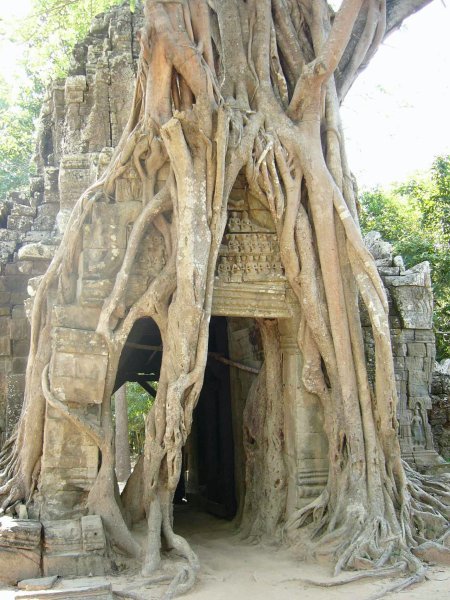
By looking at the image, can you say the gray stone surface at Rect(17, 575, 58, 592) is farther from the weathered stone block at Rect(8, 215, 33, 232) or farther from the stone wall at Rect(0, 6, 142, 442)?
the weathered stone block at Rect(8, 215, 33, 232)

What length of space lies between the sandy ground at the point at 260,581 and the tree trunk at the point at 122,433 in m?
7.07

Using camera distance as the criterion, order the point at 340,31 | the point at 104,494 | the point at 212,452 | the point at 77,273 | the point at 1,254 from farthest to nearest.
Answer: the point at 212,452 → the point at 1,254 → the point at 340,31 → the point at 77,273 → the point at 104,494

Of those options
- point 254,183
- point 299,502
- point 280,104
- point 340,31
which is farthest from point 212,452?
point 340,31

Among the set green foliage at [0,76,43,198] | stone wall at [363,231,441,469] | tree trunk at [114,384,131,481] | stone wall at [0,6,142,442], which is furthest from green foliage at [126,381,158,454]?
stone wall at [363,231,441,469]

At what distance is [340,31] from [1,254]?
443cm

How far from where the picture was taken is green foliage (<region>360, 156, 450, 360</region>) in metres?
10.7

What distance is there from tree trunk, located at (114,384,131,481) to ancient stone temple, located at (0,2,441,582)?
330cm

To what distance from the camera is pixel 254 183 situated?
19.7 ft

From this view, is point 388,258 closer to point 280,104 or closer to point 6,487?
point 280,104

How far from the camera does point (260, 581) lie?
4.87 m

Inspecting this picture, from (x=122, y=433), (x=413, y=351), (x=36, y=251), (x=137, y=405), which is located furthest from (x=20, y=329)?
(x=137, y=405)

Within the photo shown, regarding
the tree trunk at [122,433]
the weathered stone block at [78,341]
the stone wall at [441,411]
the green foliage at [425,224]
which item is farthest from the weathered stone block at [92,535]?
the tree trunk at [122,433]

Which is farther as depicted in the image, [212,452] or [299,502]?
[212,452]

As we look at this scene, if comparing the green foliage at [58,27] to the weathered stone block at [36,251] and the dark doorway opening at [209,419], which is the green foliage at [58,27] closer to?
the weathered stone block at [36,251]
